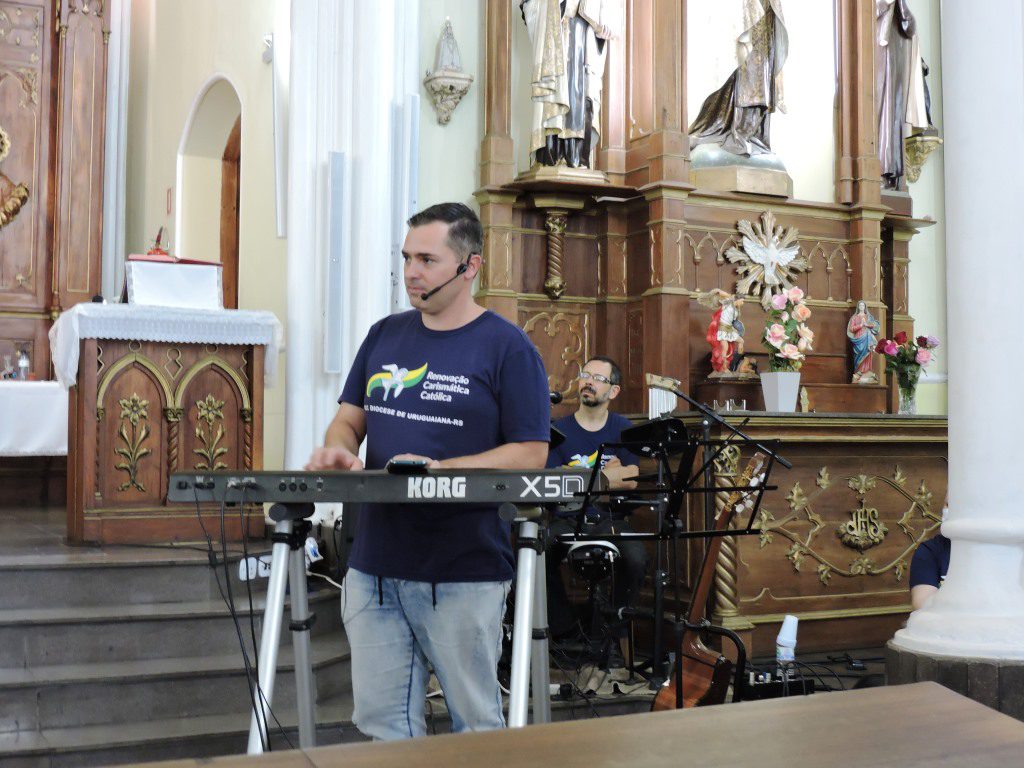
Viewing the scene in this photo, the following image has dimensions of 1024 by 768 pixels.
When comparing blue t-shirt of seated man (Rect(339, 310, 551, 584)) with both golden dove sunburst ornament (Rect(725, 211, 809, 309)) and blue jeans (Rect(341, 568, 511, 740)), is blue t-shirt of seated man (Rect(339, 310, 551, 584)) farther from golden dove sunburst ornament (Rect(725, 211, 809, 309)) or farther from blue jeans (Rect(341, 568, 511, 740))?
golden dove sunburst ornament (Rect(725, 211, 809, 309))

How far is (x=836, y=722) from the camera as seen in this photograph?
4.32 feet

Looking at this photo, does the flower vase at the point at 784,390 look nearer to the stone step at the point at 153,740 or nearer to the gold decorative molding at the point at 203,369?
the gold decorative molding at the point at 203,369

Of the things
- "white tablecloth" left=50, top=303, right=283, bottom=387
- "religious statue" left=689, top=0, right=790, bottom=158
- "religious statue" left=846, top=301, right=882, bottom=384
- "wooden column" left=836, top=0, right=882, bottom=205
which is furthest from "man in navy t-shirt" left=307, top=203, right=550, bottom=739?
"wooden column" left=836, top=0, right=882, bottom=205

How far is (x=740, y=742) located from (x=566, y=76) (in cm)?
599

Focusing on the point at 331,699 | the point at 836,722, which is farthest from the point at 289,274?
the point at 836,722

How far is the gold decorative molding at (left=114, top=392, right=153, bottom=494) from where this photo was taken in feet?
17.5

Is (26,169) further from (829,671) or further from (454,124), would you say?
(829,671)

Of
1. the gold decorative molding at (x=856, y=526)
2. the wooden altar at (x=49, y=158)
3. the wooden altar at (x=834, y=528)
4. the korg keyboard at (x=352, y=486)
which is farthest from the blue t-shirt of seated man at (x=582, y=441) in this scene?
the wooden altar at (x=49, y=158)

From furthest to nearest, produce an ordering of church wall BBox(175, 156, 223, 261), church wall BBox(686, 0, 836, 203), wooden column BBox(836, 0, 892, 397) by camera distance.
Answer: church wall BBox(175, 156, 223, 261)
church wall BBox(686, 0, 836, 203)
wooden column BBox(836, 0, 892, 397)

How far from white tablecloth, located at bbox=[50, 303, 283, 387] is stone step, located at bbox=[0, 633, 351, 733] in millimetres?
1618

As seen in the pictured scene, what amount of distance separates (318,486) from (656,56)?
5.33 metres

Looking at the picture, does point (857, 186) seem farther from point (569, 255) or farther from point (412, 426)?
point (412, 426)

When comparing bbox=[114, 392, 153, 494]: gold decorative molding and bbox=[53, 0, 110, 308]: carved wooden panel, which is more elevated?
bbox=[53, 0, 110, 308]: carved wooden panel

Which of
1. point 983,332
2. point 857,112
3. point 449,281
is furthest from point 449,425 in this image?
point 857,112
